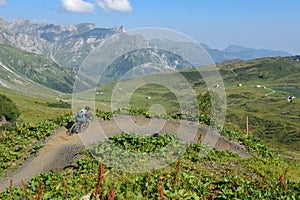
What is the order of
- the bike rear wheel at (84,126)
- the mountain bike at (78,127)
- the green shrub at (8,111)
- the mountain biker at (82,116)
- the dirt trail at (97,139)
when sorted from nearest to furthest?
the dirt trail at (97,139) → the mountain biker at (82,116) → the mountain bike at (78,127) → the bike rear wheel at (84,126) → the green shrub at (8,111)

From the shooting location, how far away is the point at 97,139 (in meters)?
25.7

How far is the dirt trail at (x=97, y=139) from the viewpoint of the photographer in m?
22.5

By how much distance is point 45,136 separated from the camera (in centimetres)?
2803

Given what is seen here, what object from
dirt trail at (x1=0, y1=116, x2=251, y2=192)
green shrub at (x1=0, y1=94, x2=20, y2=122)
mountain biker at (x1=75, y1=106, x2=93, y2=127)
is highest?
mountain biker at (x1=75, y1=106, x2=93, y2=127)

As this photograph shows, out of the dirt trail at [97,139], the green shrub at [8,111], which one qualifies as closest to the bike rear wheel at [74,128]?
the dirt trail at [97,139]

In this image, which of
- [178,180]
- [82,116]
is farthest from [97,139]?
[178,180]

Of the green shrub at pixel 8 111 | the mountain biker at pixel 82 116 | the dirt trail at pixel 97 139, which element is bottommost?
the green shrub at pixel 8 111

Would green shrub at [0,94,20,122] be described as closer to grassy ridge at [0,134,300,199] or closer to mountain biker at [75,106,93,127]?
mountain biker at [75,106,93,127]

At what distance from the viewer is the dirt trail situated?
2253cm

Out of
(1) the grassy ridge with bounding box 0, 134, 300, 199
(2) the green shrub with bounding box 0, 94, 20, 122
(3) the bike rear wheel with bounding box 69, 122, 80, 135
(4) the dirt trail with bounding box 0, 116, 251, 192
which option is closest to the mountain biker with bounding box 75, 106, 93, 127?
(3) the bike rear wheel with bounding box 69, 122, 80, 135

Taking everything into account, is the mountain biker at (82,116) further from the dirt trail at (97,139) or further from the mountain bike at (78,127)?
the dirt trail at (97,139)

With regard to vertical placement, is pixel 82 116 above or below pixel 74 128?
above

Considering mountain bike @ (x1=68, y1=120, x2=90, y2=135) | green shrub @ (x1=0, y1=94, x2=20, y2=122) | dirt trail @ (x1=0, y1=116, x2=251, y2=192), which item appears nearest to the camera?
dirt trail @ (x1=0, y1=116, x2=251, y2=192)

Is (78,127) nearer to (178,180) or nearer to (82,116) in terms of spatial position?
(82,116)
